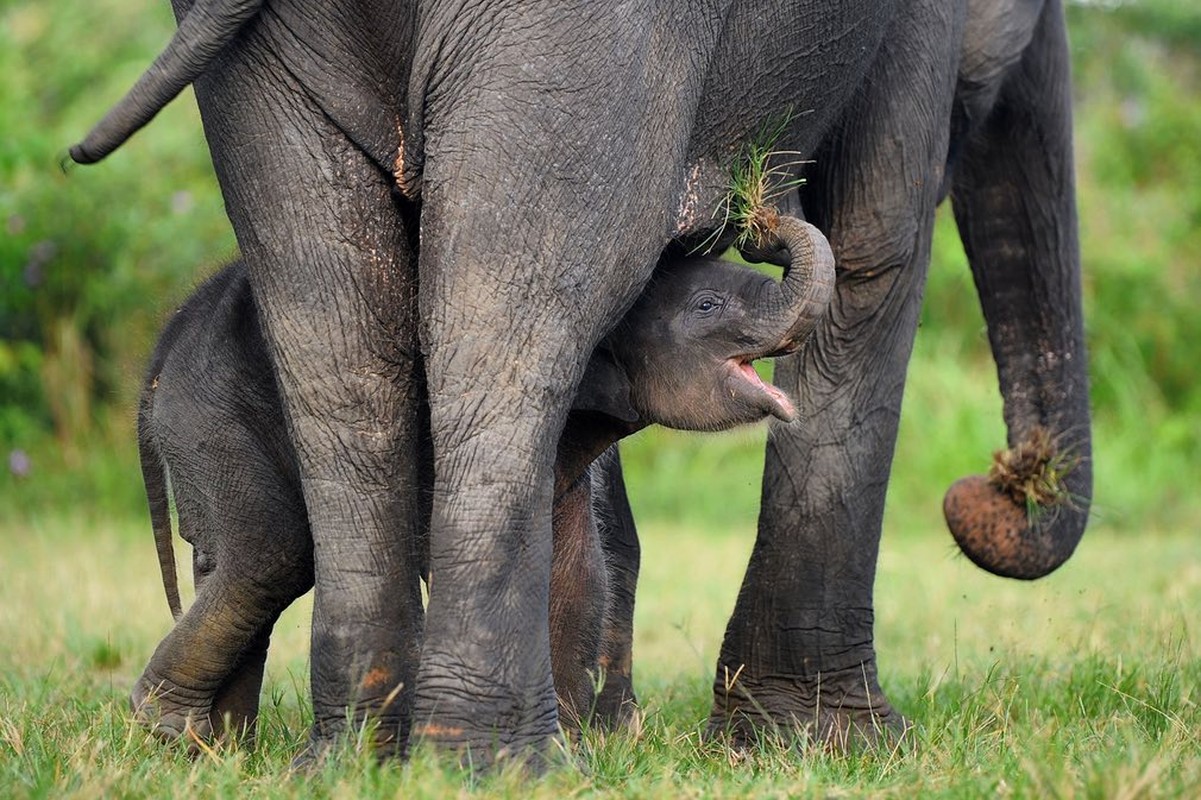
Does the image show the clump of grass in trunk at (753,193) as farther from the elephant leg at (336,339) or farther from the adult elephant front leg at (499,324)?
the elephant leg at (336,339)

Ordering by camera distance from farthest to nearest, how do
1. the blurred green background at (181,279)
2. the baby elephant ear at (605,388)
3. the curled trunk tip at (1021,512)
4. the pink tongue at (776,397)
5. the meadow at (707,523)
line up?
the blurred green background at (181,279)
the curled trunk tip at (1021,512)
the baby elephant ear at (605,388)
the pink tongue at (776,397)
the meadow at (707,523)

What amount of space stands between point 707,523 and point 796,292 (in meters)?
7.87

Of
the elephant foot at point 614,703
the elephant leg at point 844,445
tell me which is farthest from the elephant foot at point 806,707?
the elephant foot at point 614,703

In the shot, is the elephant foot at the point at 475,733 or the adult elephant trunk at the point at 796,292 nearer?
the elephant foot at the point at 475,733

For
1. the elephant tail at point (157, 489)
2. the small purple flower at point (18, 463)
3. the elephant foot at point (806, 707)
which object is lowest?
the elephant foot at point (806, 707)

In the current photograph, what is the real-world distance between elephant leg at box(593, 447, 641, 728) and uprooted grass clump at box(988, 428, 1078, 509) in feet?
3.84

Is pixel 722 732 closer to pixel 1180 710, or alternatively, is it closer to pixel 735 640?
pixel 735 640

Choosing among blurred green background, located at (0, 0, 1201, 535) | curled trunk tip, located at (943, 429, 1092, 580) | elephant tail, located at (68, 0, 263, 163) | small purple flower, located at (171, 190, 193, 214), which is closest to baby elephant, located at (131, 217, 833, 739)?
elephant tail, located at (68, 0, 263, 163)

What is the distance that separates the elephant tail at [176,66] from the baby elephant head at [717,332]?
113cm

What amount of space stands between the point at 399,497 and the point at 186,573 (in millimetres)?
5523

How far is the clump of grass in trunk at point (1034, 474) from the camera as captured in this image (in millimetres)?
5723

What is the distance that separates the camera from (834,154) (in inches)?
190

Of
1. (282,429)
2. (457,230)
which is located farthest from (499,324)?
(282,429)

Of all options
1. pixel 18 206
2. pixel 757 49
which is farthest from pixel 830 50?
pixel 18 206
